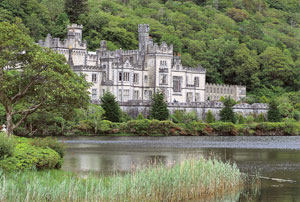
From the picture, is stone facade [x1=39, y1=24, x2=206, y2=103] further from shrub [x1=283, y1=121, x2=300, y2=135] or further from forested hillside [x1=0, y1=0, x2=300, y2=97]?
shrub [x1=283, y1=121, x2=300, y2=135]

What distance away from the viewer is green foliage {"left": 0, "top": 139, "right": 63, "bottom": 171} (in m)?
28.3

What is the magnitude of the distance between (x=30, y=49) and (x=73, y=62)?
187ft

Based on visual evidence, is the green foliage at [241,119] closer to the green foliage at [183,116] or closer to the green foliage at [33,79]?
the green foliage at [183,116]

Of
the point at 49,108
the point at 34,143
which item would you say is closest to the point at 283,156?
the point at 49,108

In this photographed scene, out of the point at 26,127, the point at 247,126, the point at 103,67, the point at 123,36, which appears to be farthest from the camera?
the point at 123,36

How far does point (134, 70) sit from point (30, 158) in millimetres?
69770

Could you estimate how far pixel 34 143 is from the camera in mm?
32250

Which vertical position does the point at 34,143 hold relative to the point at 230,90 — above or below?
below

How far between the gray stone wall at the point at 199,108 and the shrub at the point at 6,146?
60.3 m

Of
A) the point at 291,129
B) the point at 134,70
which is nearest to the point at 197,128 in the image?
the point at 291,129

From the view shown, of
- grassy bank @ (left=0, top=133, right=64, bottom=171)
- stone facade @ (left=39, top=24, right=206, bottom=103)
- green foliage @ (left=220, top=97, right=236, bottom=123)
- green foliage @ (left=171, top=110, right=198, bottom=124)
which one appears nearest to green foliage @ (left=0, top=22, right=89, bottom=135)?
grassy bank @ (left=0, top=133, right=64, bottom=171)

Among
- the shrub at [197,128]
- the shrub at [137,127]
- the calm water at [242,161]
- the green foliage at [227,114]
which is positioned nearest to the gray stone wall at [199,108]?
the green foliage at [227,114]

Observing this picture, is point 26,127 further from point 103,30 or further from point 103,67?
point 103,30

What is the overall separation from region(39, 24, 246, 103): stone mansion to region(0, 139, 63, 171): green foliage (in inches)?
2300
